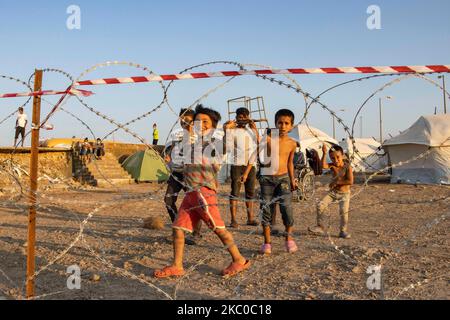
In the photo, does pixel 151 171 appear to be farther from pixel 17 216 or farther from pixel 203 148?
pixel 203 148

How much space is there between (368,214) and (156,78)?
6252mm

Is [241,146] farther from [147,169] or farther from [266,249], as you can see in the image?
[147,169]

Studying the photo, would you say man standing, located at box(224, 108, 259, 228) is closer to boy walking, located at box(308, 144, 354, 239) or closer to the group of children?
the group of children

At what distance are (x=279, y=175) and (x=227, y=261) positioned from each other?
3.65 feet

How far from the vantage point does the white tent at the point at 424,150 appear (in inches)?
634

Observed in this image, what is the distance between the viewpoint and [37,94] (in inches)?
121

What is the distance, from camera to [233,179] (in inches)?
253

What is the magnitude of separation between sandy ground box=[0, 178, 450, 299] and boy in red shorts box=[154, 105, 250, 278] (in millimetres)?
170

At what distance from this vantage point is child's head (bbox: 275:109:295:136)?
4.86m

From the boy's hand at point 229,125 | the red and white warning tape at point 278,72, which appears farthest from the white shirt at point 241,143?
the red and white warning tape at point 278,72

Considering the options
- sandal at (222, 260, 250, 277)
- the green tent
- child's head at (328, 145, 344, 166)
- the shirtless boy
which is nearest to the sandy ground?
sandal at (222, 260, 250, 277)

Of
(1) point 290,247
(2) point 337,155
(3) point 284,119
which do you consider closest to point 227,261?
(1) point 290,247

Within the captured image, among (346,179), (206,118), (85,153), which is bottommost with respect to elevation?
(346,179)

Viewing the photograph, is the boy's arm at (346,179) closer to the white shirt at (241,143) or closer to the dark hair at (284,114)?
the white shirt at (241,143)
